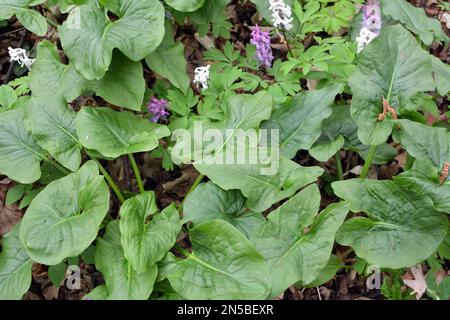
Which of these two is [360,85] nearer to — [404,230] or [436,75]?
[436,75]

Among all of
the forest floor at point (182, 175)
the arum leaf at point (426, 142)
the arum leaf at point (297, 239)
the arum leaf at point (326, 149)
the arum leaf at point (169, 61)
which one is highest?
the arum leaf at point (426, 142)

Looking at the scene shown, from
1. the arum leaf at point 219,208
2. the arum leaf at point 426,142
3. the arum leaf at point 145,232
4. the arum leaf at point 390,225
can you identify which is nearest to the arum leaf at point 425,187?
the arum leaf at point 390,225

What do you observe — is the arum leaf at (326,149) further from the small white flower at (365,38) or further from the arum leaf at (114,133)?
the arum leaf at (114,133)

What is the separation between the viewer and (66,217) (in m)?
2.34

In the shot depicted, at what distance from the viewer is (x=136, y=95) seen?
2.71 m

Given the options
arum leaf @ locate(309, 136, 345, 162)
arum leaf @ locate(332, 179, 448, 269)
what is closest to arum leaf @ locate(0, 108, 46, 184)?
arum leaf @ locate(309, 136, 345, 162)

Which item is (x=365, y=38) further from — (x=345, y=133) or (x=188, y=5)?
(x=188, y=5)

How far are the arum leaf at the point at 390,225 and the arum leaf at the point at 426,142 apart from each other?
22cm

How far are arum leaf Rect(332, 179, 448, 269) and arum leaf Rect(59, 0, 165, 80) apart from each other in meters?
1.18

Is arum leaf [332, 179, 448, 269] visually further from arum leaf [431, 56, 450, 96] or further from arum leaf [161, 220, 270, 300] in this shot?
arum leaf [431, 56, 450, 96]

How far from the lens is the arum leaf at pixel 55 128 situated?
2.53 metres

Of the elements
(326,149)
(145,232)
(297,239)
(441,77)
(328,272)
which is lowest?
(328,272)

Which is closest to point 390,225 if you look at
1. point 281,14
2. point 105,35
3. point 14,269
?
point 281,14

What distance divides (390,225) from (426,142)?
17.4 inches
